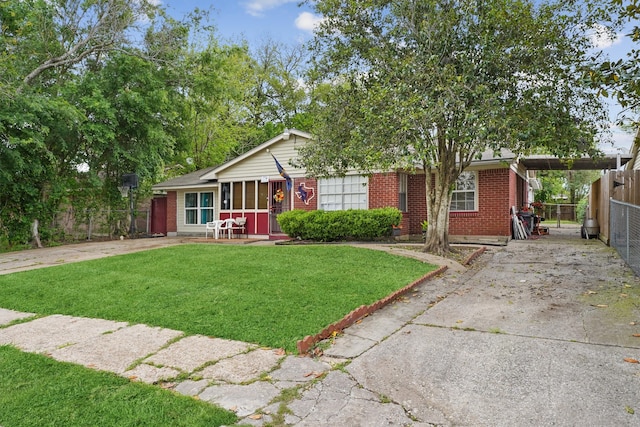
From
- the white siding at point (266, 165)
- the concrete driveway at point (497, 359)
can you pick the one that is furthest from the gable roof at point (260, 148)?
the concrete driveway at point (497, 359)

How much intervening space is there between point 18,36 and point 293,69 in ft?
73.1

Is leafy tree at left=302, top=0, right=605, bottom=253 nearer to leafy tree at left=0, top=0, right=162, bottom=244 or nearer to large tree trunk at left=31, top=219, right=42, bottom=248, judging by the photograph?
leafy tree at left=0, top=0, right=162, bottom=244

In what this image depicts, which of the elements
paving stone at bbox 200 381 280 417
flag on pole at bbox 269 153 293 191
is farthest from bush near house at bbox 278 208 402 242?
paving stone at bbox 200 381 280 417

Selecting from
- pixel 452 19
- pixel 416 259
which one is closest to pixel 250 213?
pixel 416 259

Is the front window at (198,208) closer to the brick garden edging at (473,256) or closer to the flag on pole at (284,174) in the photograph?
the flag on pole at (284,174)

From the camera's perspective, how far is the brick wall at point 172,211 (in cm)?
2089

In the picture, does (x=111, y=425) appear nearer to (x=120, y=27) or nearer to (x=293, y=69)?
(x=120, y=27)

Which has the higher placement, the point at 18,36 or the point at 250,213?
the point at 18,36

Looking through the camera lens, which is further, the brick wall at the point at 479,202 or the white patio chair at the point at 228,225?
the white patio chair at the point at 228,225

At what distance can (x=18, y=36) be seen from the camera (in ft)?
47.3

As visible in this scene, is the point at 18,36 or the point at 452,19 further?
the point at 18,36

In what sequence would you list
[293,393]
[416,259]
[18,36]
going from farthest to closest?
[18,36], [416,259], [293,393]

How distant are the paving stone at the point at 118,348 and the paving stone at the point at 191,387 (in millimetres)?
715

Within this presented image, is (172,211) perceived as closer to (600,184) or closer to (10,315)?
(10,315)
